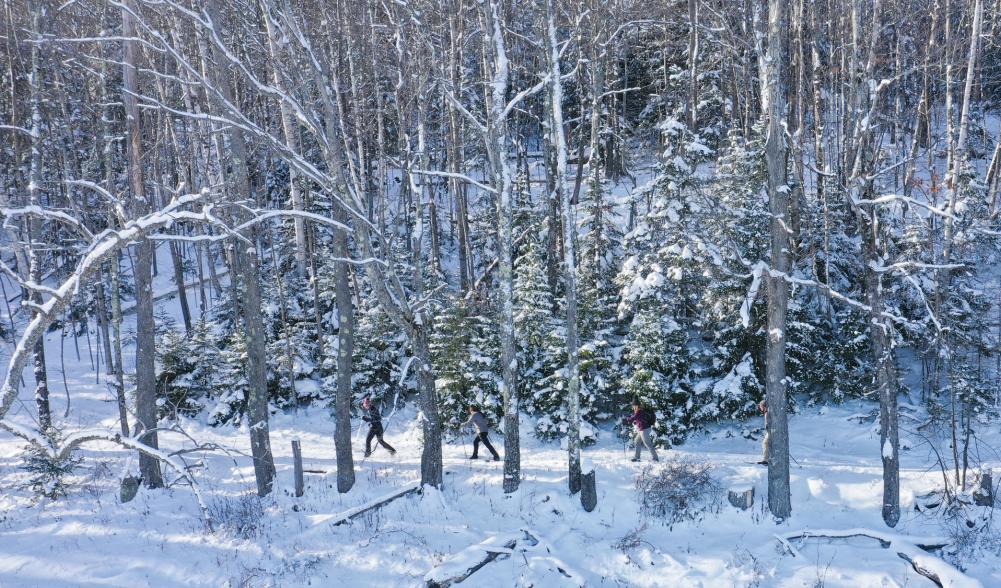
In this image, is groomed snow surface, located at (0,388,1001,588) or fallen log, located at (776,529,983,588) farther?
groomed snow surface, located at (0,388,1001,588)

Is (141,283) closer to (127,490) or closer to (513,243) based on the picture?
(127,490)

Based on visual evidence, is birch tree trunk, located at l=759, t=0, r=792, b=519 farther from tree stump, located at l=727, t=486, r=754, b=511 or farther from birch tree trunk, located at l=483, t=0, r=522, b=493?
birch tree trunk, located at l=483, t=0, r=522, b=493

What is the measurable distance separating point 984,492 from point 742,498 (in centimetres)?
406

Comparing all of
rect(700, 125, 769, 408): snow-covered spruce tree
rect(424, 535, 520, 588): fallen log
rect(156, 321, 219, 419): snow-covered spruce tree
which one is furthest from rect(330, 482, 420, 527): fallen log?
rect(156, 321, 219, 419): snow-covered spruce tree

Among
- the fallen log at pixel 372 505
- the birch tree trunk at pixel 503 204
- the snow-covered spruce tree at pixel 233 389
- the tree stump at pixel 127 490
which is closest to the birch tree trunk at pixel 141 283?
the tree stump at pixel 127 490

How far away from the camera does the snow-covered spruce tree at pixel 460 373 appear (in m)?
16.4

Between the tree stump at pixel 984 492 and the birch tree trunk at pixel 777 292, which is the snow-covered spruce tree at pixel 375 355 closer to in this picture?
the birch tree trunk at pixel 777 292

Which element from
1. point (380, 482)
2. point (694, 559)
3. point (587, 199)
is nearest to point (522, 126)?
point (587, 199)

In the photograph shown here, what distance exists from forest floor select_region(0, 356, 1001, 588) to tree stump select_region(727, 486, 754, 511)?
0.18m

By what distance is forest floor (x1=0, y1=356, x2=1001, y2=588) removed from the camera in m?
8.90

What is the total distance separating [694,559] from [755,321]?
830cm

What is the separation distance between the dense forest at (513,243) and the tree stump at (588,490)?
0.45 meters

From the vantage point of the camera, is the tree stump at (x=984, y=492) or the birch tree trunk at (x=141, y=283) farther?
the birch tree trunk at (x=141, y=283)

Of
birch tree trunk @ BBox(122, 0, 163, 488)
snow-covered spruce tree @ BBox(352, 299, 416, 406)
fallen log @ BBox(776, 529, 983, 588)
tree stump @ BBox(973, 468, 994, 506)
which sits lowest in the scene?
fallen log @ BBox(776, 529, 983, 588)
